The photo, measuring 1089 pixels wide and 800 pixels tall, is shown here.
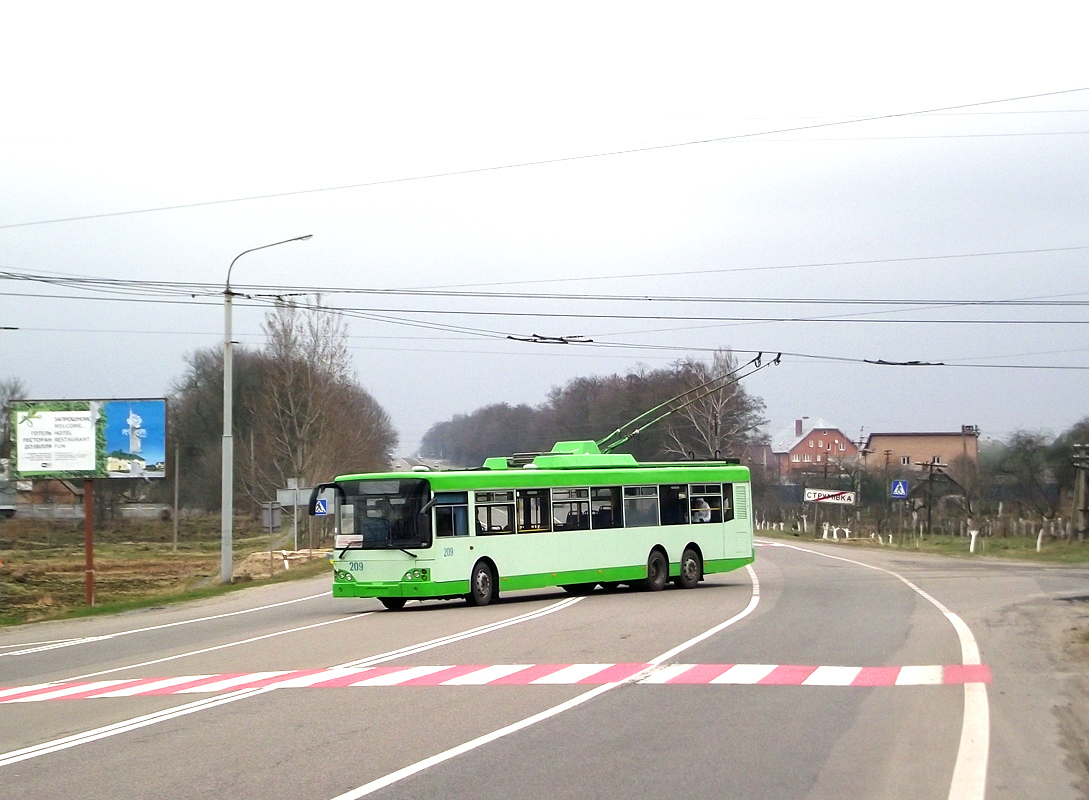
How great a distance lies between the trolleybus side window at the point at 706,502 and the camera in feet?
89.6

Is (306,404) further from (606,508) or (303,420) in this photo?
(606,508)

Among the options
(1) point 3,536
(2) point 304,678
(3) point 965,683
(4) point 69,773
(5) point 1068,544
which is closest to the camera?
(4) point 69,773

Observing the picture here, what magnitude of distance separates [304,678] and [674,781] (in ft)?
20.3

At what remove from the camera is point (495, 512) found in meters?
23.0

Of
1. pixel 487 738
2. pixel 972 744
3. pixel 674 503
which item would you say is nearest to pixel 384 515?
pixel 674 503

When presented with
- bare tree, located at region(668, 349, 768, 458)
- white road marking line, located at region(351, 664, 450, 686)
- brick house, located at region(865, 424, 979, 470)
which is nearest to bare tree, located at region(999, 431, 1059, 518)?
bare tree, located at region(668, 349, 768, 458)

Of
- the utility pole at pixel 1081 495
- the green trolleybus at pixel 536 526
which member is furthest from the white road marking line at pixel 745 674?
the utility pole at pixel 1081 495

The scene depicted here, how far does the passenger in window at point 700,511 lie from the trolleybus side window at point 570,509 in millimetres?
3536

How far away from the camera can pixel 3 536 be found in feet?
239

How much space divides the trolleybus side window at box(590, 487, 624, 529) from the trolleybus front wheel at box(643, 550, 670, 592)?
1.24 m

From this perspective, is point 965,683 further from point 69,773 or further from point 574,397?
point 574,397

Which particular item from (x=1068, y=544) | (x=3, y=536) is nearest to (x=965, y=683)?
(x=1068, y=544)

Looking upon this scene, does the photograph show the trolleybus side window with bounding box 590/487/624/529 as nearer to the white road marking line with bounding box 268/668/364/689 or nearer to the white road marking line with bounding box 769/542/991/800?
the white road marking line with bounding box 769/542/991/800

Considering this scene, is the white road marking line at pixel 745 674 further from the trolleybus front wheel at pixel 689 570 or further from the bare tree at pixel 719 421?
the bare tree at pixel 719 421
